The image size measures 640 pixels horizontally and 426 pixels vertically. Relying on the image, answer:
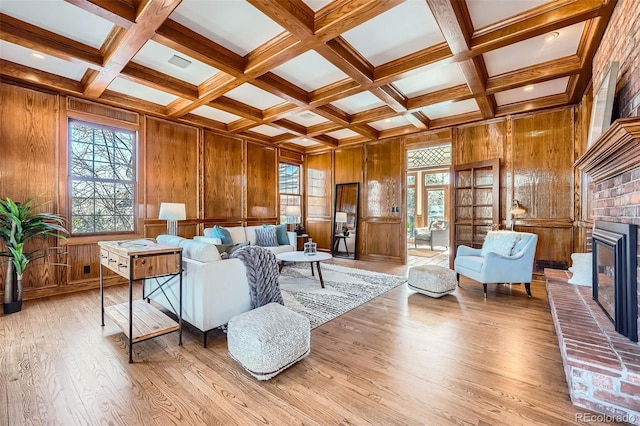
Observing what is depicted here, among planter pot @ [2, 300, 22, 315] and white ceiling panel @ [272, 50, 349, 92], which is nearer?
planter pot @ [2, 300, 22, 315]

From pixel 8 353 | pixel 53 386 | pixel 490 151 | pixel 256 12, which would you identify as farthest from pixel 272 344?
pixel 490 151

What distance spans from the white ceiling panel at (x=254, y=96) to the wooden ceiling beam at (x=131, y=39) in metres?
1.33

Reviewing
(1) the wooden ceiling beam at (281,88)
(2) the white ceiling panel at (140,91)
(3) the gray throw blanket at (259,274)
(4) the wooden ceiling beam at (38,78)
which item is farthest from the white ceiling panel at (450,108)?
(4) the wooden ceiling beam at (38,78)

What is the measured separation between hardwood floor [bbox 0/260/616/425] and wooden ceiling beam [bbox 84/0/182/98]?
278 centimetres

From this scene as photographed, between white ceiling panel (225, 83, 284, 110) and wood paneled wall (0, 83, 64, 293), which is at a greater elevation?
white ceiling panel (225, 83, 284, 110)

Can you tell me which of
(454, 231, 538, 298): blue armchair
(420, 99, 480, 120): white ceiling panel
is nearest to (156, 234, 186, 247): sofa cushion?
(454, 231, 538, 298): blue armchair

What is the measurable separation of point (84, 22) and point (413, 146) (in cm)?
535

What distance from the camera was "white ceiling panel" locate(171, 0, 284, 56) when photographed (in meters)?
2.42

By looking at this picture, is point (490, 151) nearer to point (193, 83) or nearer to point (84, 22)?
point (193, 83)

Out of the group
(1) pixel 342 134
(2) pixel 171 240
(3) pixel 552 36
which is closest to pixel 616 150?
(3) pixel 552 36

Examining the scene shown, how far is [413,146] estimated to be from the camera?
5.91 m

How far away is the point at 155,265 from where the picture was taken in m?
2.28

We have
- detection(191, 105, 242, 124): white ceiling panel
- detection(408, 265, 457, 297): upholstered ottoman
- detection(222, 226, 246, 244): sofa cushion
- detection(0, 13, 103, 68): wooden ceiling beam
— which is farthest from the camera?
detection(222, 226, 246, 244): sofa cushion

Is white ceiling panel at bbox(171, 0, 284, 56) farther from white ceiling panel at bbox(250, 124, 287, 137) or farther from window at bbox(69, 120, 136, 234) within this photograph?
white ceiling panel at bbox(250, 124, 287, 137)
